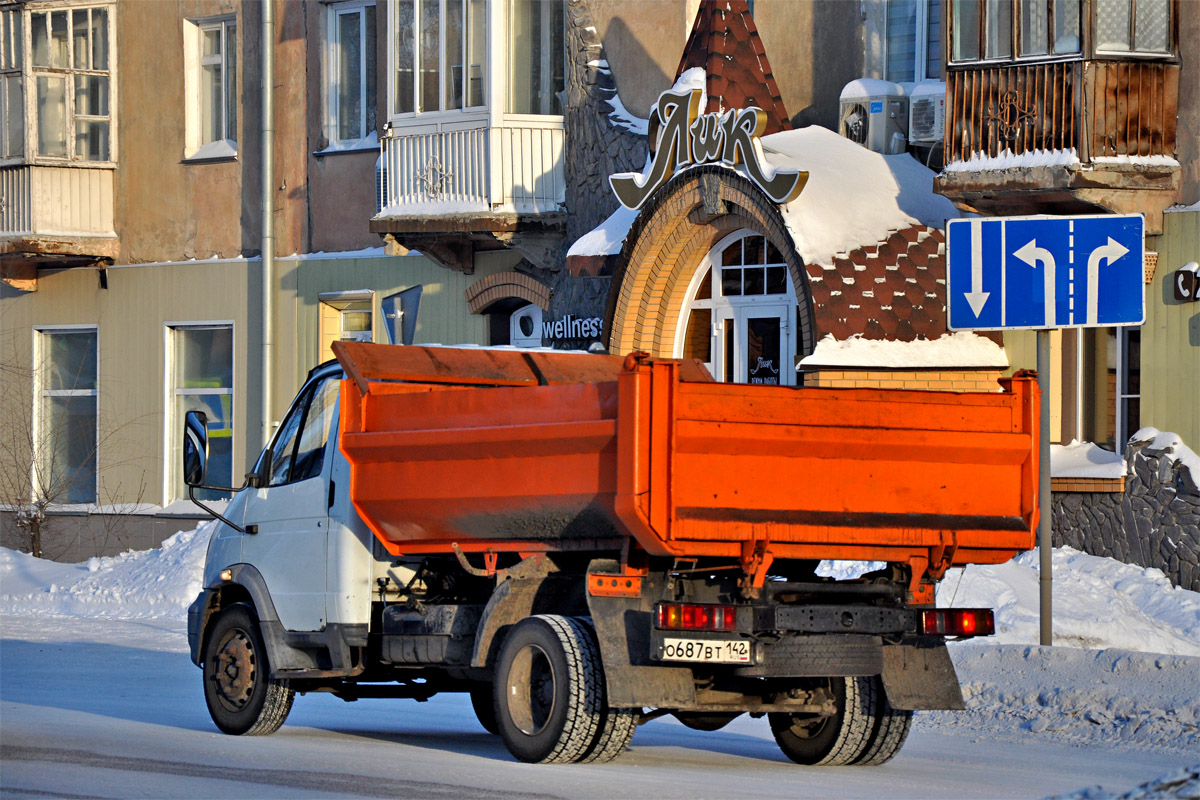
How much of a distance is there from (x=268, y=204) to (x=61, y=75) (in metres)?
3.90

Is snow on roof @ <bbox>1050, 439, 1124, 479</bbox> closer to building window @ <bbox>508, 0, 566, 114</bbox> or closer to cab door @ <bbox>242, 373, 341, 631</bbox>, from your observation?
building window @ <bbox>508, 0, 566, 114</bbox>

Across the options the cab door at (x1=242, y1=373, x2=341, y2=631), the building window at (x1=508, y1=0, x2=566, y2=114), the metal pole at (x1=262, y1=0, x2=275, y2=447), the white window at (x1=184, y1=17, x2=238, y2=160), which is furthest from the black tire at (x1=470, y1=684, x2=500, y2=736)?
the white window at (x1=184, y1=17, x2=238, y2=160)

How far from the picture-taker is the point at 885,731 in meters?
9.58

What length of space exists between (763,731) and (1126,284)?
3526 millimetres

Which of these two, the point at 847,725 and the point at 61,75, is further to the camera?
the point at 61,75

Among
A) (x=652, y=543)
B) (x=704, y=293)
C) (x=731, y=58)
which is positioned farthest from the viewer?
(x=704, y=293)

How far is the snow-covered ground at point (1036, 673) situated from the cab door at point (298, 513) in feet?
3.68

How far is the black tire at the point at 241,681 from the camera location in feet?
35.6

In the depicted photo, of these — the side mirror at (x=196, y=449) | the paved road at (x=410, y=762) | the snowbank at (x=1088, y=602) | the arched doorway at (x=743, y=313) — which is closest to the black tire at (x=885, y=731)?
the paved road at (x=410, y=762)

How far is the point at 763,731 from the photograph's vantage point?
11.8m

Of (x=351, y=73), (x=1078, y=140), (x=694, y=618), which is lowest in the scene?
(x=694, y=618)

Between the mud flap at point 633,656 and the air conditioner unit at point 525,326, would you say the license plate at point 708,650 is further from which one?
the air conditioner unit at point 525,326

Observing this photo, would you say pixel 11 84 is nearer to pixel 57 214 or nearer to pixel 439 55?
pixel 57 214

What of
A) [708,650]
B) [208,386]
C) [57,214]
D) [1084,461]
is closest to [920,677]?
[708,650]
